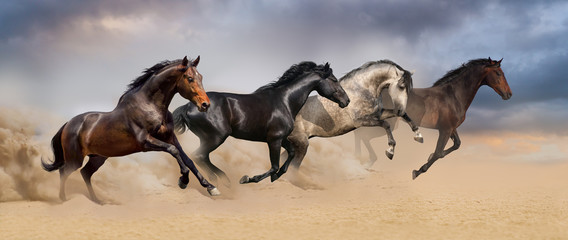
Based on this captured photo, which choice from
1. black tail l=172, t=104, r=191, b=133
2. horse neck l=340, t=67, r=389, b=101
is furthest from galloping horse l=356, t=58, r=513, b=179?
black tail l=172, t=104, r=191, b=133

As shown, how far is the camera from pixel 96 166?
9.37m

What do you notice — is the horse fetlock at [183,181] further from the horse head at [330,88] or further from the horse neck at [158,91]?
the horse head at [330,88]

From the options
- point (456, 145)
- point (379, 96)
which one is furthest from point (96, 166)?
point (456, 145)

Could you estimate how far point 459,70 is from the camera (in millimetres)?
13883

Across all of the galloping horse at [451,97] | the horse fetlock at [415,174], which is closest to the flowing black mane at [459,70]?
the galloping horse at [451,97]

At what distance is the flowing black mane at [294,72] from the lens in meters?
10.9

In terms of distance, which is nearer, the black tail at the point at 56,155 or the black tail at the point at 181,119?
the black tail at the point at 56,155

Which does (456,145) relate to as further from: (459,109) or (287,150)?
(287,150)

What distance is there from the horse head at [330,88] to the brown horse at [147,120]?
3.31m

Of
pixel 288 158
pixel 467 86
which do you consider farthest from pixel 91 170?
pixel 467 86

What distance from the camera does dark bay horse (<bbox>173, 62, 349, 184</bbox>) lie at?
31.8 feet

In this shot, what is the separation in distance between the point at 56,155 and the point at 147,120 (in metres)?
2.03

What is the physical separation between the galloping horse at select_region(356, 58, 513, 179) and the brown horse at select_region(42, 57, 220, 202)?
606 cm

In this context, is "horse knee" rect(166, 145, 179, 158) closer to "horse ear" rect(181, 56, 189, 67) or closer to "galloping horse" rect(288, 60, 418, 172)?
"horse ear" rect(181, 56, 189, 67)
